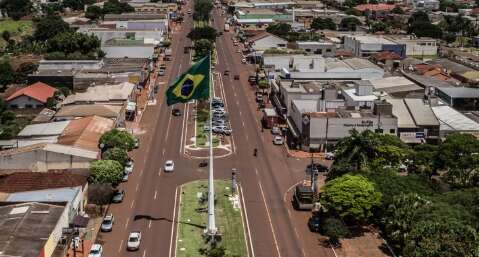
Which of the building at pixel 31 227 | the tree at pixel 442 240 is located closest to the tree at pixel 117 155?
the building at pixel 31 227

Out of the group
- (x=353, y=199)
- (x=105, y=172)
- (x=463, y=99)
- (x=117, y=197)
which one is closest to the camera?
(x=353, y=199)

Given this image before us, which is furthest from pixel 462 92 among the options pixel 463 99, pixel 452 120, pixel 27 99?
pixel 27 99

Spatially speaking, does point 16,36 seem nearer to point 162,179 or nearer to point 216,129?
point 216,129

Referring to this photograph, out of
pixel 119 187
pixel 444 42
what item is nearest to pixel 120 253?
pixel 119 187

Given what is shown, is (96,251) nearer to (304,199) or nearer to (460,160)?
(304,199)

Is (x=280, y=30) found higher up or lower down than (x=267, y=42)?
higher up

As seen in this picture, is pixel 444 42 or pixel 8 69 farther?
pixel 444 42
